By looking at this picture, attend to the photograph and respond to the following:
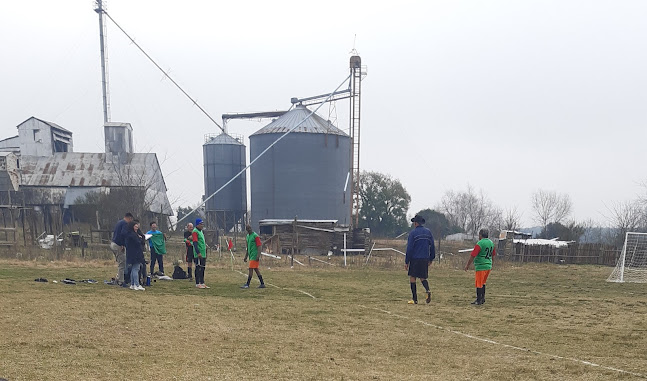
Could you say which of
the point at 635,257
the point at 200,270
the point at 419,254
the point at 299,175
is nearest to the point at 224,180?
the point at 299,175

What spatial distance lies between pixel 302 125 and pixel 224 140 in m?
11.0

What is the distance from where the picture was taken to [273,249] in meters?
32.2

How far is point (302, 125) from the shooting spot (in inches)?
1828

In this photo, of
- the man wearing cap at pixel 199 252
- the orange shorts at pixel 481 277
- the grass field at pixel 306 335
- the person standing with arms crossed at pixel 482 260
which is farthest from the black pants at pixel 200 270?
the orange shorts at pixel 481 277

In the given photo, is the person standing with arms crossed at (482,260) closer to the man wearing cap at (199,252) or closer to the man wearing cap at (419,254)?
the man wearing cap at (419,254)

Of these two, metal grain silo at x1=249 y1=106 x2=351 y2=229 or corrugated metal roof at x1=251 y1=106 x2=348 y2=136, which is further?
corrugated metal roof at x1=251 y1=106 x2=348 y2=136

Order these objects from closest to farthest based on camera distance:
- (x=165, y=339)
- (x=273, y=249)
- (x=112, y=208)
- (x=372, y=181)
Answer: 1. (x=165, y=339)
2. (x=273, y=249)
3. (x=112, y=208)
4. (x=372, y=181)

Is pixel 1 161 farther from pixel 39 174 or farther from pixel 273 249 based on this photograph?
pixel 273 249

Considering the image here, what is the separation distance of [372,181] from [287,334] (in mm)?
→ 58830

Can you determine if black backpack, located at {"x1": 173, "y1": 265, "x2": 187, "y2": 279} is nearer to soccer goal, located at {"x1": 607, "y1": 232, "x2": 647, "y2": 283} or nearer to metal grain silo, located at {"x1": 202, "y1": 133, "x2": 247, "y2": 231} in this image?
soccer goal, located at {"x1": 607, "y1": 232, "x2": 647, "y2": 283}

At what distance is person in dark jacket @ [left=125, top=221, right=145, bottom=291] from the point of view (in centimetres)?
1181

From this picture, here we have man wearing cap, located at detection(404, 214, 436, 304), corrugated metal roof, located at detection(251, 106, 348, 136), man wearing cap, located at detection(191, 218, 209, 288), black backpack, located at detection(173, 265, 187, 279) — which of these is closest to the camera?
man wearing cap, located at detection(404, 214, 436, 304)

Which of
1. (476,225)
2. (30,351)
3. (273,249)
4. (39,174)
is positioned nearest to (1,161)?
(39,174)

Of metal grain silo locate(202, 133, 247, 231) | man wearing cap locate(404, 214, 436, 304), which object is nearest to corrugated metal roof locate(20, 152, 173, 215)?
metal grain silo locate(202, 133, 247, 231)
